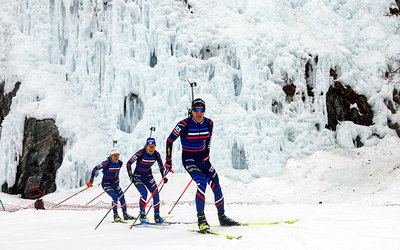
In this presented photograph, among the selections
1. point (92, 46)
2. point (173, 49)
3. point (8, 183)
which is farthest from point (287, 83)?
point (8, 183)

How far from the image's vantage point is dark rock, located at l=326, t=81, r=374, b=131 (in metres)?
18.1

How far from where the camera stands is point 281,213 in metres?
8.07

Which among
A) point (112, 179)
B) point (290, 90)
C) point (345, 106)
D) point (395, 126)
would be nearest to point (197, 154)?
point (112, 179)

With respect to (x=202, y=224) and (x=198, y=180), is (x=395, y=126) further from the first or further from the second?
(x=202, y=224)

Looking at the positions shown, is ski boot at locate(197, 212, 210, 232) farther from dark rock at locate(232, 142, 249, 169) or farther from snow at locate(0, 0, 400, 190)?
dark rock at locate(232, 142, 249, 169)

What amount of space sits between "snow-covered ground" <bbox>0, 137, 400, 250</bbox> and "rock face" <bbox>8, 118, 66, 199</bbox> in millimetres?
834

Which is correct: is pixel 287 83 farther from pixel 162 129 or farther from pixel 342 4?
pixel 342 4

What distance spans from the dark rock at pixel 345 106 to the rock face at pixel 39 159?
14589mm

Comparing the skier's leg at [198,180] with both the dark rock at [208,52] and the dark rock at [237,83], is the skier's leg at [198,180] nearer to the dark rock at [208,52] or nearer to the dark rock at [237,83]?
the dark rock at [237,83]

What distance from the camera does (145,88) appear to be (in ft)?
55.0

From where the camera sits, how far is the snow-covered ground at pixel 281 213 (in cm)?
418

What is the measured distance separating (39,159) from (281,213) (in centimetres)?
1224

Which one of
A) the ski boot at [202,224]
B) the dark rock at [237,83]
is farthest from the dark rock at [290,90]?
the ski boot at [202,224]

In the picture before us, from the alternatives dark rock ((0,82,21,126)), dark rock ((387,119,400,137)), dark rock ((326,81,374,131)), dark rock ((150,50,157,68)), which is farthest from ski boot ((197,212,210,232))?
dark rock ((387,119,400,137))
